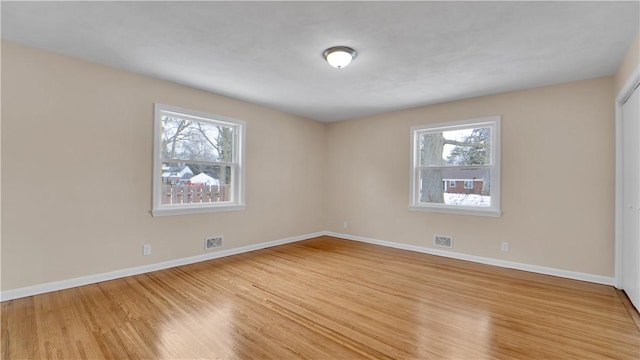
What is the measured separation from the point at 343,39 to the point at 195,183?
2908mm

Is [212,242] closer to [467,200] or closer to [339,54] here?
[339,54]

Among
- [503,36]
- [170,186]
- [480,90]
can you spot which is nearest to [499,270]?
[480,90]

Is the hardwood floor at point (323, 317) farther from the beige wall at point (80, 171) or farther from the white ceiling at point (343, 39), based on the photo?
the white ceiling at point (343, 39)

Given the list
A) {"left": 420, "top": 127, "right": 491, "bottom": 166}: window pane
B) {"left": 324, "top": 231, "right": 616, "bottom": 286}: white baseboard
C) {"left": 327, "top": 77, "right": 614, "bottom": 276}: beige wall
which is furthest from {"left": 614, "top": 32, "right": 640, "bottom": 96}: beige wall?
{"left": 324, "top": 231, "right": 616, "bottom": 286}: white baseboard

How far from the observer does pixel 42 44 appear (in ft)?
8.77

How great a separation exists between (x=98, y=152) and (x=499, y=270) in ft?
17.2

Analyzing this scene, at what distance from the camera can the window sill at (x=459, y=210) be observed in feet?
13.1

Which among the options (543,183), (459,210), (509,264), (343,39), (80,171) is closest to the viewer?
(343,39)

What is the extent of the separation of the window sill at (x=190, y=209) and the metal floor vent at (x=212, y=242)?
430 millimetres

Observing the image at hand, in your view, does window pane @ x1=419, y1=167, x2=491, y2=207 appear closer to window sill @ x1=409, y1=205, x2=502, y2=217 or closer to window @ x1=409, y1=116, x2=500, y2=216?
window @ x1=409, y1=116, x2=500, y2=216

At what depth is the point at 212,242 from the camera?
4156 millimetres

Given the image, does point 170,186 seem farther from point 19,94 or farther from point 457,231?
point 457,231

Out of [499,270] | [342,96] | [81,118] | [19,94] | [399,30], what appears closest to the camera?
[399,30]

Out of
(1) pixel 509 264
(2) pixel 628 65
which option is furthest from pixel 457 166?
(2) pixel 628 65
